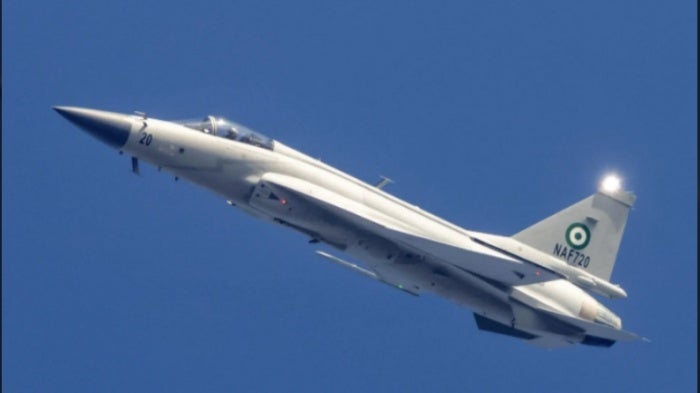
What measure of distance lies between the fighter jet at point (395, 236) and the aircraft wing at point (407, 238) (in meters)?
0.02

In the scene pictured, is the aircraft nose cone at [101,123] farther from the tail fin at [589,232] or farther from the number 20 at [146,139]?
the tail fin at [589,232]

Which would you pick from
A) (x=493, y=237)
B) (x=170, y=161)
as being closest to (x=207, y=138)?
(x=170, y=161)

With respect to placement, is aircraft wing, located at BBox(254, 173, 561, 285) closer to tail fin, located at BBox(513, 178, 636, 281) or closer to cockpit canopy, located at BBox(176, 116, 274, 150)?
cockpit canopy, located at BBox(176, 116, 274, 150)

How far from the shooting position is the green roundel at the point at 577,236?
27.7 metres

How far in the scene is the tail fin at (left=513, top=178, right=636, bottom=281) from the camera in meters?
27.6

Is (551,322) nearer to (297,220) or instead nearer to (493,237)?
(493,237)

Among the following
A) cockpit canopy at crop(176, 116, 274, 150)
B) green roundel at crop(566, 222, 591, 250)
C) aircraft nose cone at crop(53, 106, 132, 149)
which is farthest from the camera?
green roundel at crop(566, 222, 591, 250)

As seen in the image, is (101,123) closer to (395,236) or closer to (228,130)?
(228,130)

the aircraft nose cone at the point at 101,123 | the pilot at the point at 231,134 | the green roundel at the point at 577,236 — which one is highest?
the green roundel at the point at 577,236

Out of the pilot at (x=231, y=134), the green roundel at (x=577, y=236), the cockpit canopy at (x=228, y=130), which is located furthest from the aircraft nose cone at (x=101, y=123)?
the green roundel at (x=577, y=236)

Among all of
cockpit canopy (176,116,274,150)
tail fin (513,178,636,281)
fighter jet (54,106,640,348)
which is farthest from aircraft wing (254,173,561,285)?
tail fin (513,178,636,281)

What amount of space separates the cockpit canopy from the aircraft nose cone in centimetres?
128

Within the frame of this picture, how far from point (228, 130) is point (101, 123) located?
251cm

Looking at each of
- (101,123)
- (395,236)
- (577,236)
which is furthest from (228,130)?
(577,236)
